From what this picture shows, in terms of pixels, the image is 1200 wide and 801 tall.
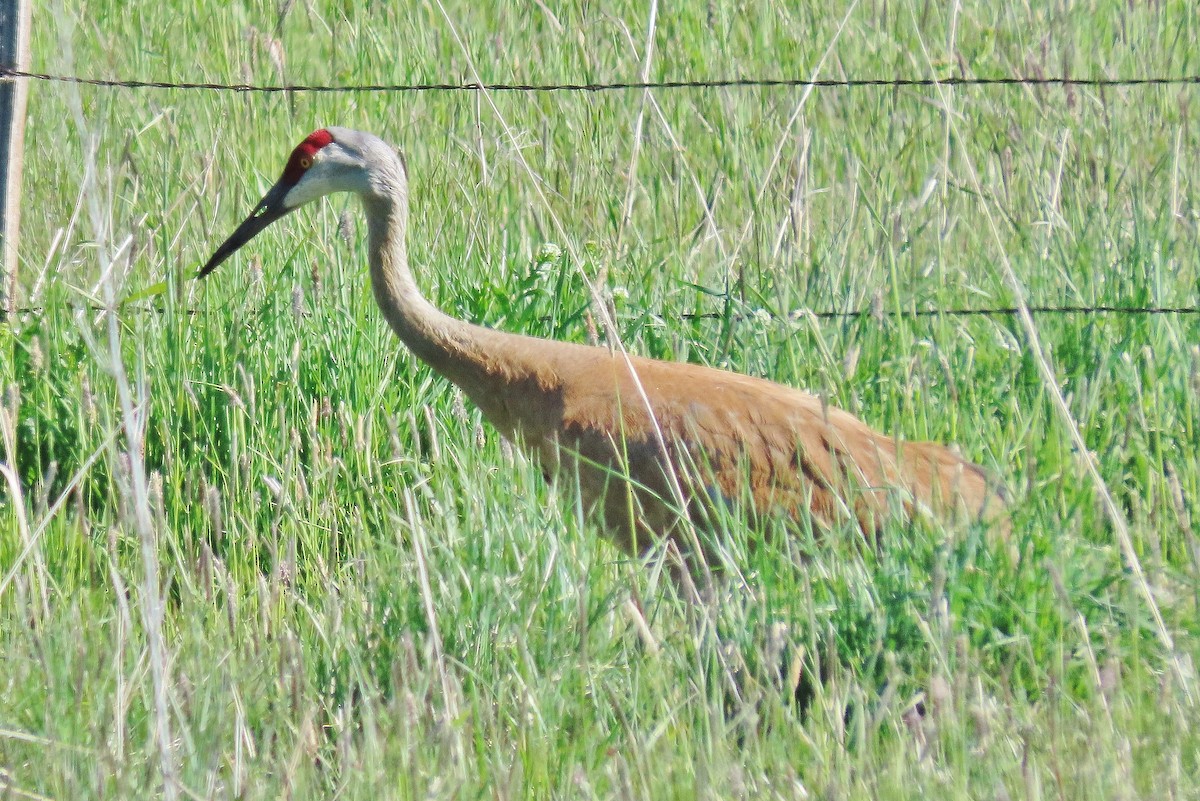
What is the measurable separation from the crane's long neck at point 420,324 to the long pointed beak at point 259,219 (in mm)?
269

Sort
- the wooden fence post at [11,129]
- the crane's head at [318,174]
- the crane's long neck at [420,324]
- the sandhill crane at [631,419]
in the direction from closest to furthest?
the sandhill crane at [631,419]
the wooden fence post at [11,129]
the crane's long neck at [420,324]
the crane's head at [318,174]

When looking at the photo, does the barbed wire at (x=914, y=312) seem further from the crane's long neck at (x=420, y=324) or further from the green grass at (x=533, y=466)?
the crane's long neck at (x=420, y=324)

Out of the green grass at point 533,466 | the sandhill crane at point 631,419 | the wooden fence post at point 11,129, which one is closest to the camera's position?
the green grass at point 533,466

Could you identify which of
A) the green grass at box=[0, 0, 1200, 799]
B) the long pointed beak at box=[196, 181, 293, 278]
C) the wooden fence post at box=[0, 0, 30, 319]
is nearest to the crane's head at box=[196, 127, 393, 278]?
the long pointed beak at box=[196, 181, 293, 278]

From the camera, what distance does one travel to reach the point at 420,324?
3732 mm

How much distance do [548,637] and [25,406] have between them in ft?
5.81

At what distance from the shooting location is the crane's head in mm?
3906

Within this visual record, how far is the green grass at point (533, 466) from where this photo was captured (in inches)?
89.1

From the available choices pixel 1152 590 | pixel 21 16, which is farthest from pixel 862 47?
pixel 1152 590

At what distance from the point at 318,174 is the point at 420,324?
1.81 feet

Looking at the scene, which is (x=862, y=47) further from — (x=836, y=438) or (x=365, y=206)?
(x=836, y=438)

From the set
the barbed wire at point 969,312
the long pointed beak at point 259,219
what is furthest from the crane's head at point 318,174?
the barbed wire at point 969,312

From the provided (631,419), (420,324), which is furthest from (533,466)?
(420,324)

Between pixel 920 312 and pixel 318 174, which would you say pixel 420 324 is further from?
pixel 920 312
